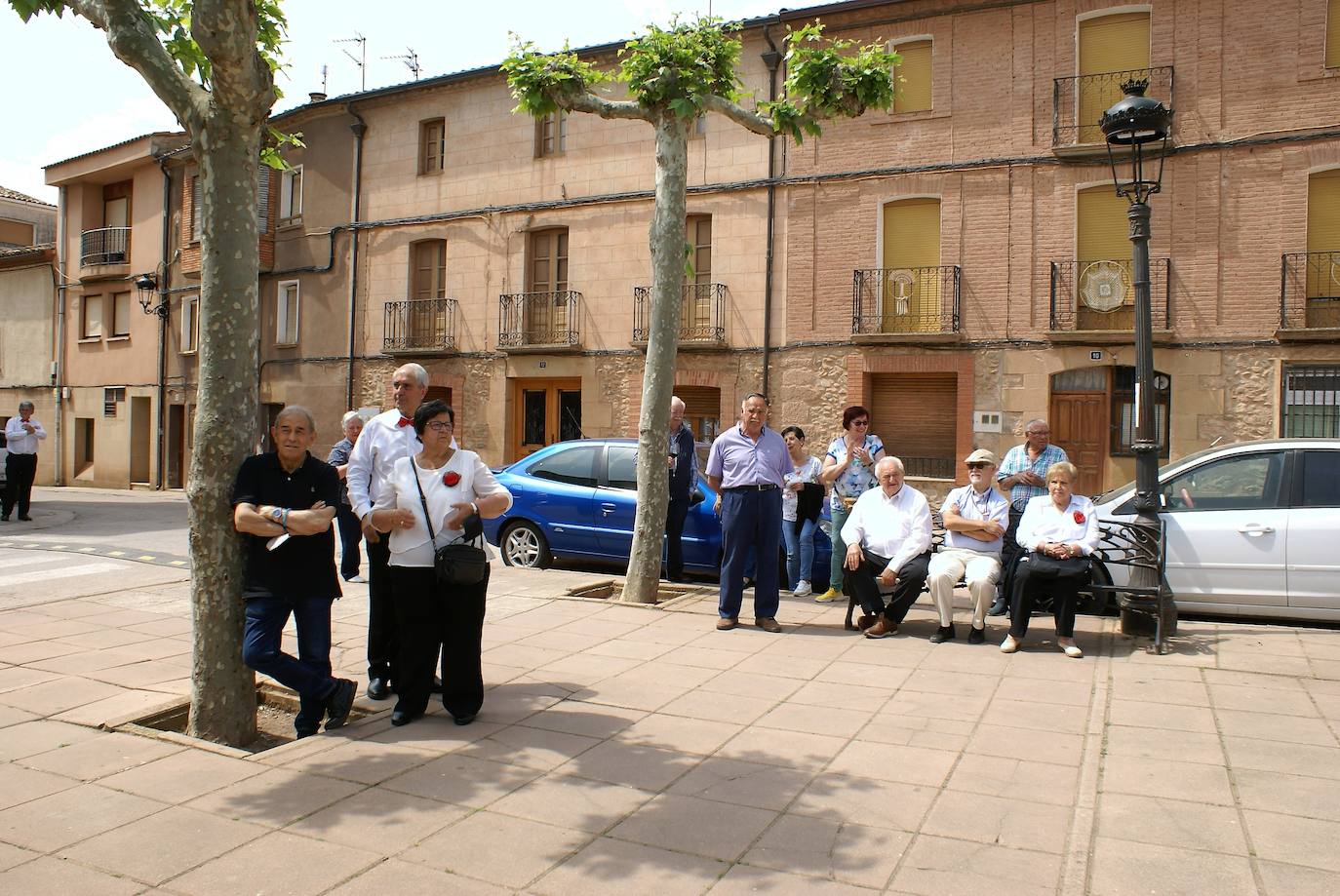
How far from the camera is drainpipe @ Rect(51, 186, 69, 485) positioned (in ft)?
103

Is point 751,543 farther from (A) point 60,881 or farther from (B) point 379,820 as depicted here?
(A) point 60,881

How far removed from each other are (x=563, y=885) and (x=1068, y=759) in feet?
8.39

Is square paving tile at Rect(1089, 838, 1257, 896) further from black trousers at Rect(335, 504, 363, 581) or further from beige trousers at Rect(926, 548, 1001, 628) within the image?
black trousers at Rect(335, 504, 363, 581)

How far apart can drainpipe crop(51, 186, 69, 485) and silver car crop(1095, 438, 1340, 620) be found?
102ft

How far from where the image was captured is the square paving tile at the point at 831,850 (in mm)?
3652

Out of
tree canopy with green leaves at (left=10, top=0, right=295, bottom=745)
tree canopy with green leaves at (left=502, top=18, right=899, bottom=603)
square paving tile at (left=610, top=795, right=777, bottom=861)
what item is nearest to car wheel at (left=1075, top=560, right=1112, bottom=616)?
tree canopy with green leaves at (left=502, top=18, right=899, bottom=603)

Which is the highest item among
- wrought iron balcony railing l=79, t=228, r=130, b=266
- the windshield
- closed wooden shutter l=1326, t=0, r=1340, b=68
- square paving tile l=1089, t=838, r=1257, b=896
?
closed wooden shutter l=1326, t=0, r=1340, b=68

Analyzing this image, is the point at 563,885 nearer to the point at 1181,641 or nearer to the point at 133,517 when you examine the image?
the point at 1181,641

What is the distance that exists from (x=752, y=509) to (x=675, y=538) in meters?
2.52

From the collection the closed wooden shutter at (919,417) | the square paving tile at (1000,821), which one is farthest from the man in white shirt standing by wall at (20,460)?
the square paving tile at (1000,821)

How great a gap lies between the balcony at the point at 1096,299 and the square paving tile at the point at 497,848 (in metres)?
15.8

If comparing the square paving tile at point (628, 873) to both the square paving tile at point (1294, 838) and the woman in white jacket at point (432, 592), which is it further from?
the square paving tile at point (1294, 838)

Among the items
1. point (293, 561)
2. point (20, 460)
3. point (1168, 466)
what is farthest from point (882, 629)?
point (20, 460)

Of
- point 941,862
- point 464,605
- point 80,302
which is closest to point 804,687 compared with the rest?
point 464,605
